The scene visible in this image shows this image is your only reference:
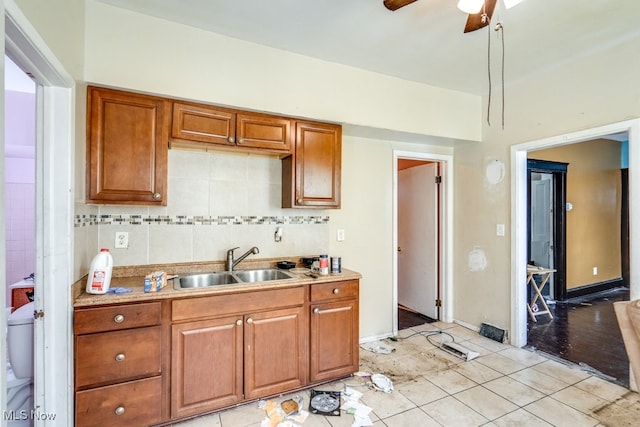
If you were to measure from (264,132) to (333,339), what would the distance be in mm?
1729

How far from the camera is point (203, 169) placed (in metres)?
2.49

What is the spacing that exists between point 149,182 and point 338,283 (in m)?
1.56

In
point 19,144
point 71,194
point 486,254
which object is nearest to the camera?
point 71,194

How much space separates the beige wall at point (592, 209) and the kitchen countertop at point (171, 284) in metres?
4.08

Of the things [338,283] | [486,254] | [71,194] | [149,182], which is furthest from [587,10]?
[71,194]

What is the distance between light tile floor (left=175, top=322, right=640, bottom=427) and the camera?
1.99 m

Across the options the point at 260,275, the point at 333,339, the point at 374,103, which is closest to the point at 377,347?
the point at 333,339

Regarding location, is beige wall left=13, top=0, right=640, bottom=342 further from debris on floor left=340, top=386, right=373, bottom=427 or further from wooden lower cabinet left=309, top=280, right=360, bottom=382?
debris on floor left=340, top=386, right=373, bottom=427

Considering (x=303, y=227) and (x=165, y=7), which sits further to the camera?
(x=303, y=227)

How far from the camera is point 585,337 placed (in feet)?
10.7

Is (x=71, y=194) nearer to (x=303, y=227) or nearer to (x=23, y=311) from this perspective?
(x=23, y=311)

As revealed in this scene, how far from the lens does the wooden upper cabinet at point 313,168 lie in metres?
2.54

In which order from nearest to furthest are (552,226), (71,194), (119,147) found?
(71,194), (119,147), (552,226)
